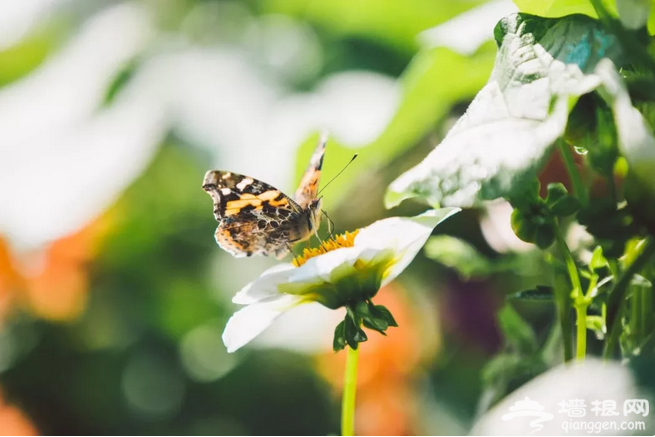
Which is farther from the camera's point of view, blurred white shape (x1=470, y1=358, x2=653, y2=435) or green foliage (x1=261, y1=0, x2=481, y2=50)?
green foliage (x1=261, y1=0, x2=481, y2=50)

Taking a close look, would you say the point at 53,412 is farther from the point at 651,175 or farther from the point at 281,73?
the point at 651,175

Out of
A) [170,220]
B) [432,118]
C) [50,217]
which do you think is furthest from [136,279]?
[432,118]

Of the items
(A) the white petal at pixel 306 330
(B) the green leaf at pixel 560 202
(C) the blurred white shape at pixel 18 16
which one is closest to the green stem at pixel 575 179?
(B) the green leaf at pixel 560 202

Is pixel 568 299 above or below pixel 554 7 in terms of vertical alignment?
below

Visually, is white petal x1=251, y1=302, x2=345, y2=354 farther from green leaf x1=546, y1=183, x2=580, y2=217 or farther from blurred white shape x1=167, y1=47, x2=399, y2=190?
green leaf x1=546, y1=183, x2=580, y2=217

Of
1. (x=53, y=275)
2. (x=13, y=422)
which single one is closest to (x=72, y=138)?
(x=53, y=275)

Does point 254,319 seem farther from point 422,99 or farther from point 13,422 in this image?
point 13,422

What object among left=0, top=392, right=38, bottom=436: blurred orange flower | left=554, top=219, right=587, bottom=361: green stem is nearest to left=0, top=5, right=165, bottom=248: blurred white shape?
Result: left=0, top=392, right=38, bottom=436: blurred orange flower
